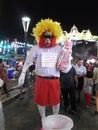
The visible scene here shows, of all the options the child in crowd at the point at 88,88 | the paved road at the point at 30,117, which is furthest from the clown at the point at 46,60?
the child in crowd at the point at 88,88

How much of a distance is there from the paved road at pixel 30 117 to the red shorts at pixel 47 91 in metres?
0.94

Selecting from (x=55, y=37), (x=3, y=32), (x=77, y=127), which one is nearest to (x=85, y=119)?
(x=77, y=127)

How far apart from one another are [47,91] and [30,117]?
5.77ft

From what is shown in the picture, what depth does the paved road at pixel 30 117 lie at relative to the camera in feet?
16.4

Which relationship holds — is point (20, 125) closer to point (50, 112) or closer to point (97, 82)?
point (50, 112)

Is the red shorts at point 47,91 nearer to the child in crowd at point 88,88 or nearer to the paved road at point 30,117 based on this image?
the paved road at point 30,117

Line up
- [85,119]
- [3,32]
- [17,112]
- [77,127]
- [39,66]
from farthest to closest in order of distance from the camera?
[3,32]
[17,112]
[85,119]
[77,127]
[39,66]

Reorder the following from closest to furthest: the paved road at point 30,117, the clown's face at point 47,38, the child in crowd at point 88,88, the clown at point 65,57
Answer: the clown at point 65,57, the clown's face at point 47,38, the paved road at point 30,117, the child in crowd at point 88,88

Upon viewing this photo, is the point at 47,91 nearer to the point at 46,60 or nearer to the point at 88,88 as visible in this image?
the point at 46,60

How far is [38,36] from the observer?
428cm

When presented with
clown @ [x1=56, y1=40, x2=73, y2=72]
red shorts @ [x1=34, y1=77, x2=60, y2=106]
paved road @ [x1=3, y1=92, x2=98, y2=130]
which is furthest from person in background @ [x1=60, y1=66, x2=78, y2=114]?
clown @ [x1=56, y1=40, x2=73, y2=72]

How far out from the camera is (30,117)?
5695mm

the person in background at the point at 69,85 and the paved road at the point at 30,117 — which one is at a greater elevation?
the person in background at the point at 69,85

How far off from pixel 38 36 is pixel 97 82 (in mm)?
2649
